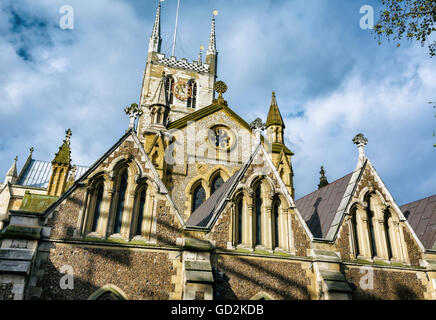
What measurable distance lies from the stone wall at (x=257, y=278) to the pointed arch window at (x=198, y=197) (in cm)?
758

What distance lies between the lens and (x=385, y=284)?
39.3 feet

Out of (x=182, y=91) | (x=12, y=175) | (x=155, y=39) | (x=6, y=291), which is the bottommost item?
(x=6, y=291)

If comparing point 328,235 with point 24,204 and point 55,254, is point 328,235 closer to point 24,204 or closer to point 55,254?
point 55,254

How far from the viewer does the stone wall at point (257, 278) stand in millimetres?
10219

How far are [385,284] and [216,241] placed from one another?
6282mm

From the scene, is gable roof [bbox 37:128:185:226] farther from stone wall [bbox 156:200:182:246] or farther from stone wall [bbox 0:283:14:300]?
stone wall [bbox 0:283:14:300]

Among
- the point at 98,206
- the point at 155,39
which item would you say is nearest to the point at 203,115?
the point at 98,206

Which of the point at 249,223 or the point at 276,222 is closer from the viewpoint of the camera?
the point at 249,223

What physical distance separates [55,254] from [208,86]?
39051 millimetres

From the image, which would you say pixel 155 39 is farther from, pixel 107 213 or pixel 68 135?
pixel 107 213

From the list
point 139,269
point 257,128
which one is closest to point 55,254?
point 139,269

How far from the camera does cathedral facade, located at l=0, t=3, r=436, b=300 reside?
9.39 meters

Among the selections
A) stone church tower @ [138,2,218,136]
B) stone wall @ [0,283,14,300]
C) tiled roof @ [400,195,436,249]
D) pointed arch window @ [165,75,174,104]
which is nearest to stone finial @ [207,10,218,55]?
stone church tower @ [138,2,218,136]

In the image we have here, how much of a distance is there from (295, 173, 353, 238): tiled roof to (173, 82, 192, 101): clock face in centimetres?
3025
